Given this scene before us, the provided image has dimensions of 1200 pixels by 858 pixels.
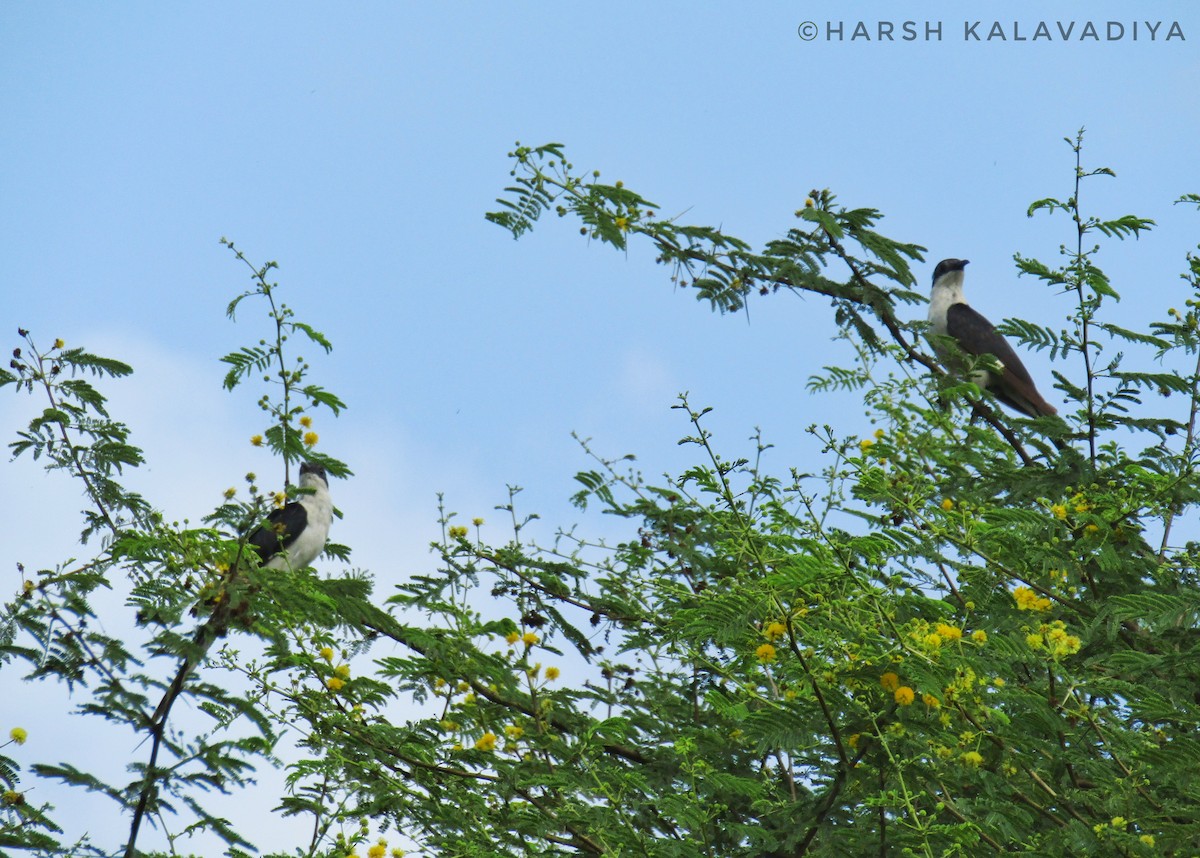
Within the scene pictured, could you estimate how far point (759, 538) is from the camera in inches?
169

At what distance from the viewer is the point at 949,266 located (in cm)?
1088

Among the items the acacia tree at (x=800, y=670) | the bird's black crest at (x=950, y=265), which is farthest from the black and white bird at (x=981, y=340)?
the acacia tree at (x=800, y=670)

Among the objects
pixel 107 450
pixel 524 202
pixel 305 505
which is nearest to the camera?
pixel 107 450

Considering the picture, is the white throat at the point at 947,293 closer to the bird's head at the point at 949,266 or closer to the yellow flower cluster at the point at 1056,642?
the bird's head at the point at 949,266

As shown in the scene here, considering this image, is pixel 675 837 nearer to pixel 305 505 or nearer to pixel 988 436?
pixel 988 436

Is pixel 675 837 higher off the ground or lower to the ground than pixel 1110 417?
lower

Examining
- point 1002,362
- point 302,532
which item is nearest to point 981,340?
point 1002,362

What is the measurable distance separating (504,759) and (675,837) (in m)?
0.69

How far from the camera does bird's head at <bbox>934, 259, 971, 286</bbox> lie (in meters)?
10.8

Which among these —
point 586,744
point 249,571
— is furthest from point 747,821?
point 249,571

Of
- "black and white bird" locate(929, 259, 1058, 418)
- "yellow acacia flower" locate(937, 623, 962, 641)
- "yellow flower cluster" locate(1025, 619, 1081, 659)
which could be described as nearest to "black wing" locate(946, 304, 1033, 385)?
"black and white bird" locate(929, 259, 1058, 418)

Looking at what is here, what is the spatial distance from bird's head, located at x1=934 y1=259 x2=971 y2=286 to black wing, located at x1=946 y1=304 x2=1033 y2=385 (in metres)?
0.40

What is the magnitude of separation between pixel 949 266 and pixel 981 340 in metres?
1.17

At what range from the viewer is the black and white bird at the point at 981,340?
9.51 m
